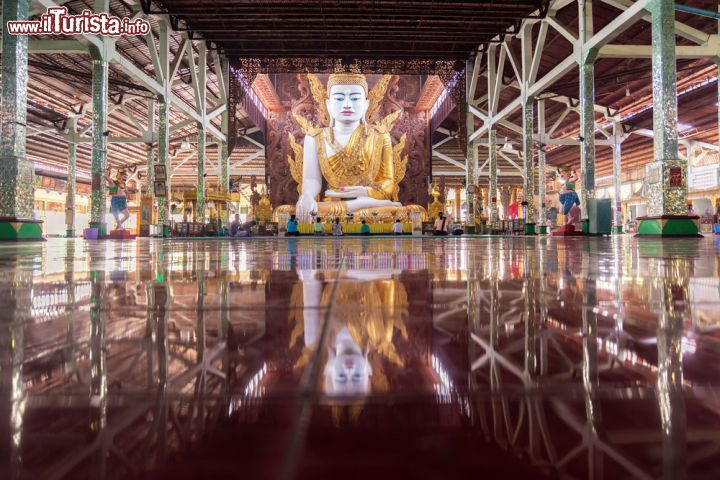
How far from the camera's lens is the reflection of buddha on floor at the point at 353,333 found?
0.52 meters

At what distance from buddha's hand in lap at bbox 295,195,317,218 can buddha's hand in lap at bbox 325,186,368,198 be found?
0.83m

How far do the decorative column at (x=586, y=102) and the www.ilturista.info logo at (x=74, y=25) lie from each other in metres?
10.3

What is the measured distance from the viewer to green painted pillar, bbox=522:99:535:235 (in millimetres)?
14445

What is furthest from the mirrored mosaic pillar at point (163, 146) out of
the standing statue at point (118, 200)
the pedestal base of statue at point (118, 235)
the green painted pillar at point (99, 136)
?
the green painted pillar at point (99, 136)

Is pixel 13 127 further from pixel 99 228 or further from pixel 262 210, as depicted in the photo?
pixel 262 210

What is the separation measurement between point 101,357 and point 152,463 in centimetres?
35

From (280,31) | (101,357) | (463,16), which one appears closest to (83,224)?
(280,31)

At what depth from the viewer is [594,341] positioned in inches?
28.0

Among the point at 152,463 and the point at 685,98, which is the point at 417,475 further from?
the point at 685,98

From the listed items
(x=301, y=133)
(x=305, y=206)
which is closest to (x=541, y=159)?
(x=305, y=206)

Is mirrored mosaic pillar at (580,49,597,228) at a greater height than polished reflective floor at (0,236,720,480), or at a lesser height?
greater

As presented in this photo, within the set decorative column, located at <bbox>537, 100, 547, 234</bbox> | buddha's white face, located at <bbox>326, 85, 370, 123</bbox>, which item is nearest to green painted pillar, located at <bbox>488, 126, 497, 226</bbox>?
decorative column, located at <bbox>537, 100, 547, 234</bbox>

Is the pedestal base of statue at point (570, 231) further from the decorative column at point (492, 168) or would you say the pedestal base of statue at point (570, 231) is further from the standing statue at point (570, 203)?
the decorative column at point (492, 168)

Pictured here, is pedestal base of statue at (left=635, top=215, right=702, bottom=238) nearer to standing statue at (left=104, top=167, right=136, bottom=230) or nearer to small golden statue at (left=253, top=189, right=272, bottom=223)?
standing statue at (left=104, top=167, right=136, bottom=230)
